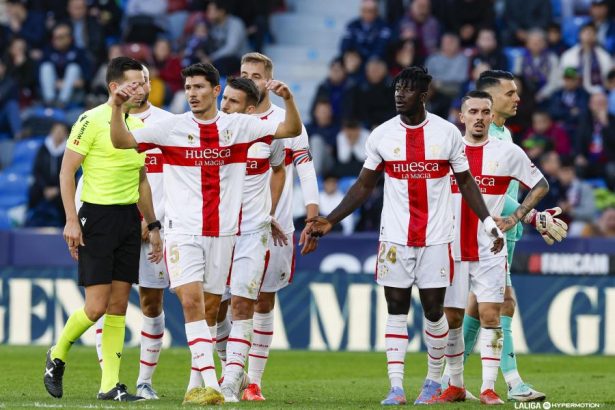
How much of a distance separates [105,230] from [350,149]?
10.3 metres

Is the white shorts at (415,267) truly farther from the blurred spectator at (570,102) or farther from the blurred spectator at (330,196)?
the blurred spectator at (570,102)

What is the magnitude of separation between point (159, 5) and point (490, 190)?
1392 centimetres

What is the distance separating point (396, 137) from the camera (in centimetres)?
1063

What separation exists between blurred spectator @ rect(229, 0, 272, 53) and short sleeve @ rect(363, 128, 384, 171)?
42.3ft

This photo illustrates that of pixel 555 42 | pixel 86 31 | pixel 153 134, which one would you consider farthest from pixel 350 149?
pixel 153 134

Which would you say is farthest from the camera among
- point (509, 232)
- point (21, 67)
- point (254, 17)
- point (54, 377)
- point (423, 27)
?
point (254, 17)

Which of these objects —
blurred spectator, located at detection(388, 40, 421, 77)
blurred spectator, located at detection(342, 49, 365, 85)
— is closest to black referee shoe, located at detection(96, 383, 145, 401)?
blurred spectator, located at detection(342, 49, 365, 85)

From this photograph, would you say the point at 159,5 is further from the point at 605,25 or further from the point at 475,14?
the point at 605,25

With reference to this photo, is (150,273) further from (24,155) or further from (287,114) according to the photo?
(24,155)

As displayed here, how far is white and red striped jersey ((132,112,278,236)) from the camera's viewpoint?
10.2 metres

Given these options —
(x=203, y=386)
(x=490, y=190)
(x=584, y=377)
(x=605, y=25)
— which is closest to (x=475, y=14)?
(x=605, y=25)

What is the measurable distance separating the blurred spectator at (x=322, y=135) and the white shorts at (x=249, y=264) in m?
9.62

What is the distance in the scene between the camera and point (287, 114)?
10.0 metres

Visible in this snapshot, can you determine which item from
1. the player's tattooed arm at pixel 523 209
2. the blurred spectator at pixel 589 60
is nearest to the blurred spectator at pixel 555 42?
the blurred spectator at pixel 589 60
